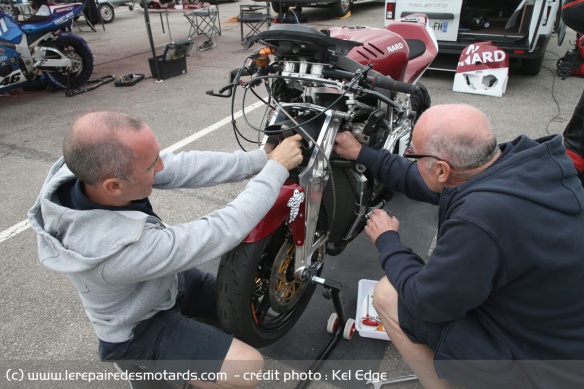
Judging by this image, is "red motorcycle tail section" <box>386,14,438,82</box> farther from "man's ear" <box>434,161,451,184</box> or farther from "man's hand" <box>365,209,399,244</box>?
"man's ear" <box>434,161,451,184</box>

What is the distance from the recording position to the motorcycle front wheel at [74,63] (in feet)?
20.1

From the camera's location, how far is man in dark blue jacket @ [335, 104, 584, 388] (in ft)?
4.01

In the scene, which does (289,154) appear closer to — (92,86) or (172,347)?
(172,347)

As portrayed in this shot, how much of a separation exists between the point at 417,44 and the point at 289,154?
6.61 ft

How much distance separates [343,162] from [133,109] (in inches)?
165

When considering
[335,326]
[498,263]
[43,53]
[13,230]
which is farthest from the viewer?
[43,53]

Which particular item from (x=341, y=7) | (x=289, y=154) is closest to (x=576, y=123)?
(x=289, y=154)

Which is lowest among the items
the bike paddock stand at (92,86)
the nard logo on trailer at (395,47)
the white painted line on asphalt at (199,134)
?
the bike paddock stand at (92,86)

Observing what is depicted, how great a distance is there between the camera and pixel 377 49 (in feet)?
7.19

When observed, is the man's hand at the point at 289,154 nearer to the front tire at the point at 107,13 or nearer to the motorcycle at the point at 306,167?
the motorcycle at the point at 306,167

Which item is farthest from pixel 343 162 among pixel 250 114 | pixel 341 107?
pixel 250 114

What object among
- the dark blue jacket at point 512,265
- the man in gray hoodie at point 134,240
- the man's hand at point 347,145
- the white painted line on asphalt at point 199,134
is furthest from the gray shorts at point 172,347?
the white painted line on asphalt at point 199,134

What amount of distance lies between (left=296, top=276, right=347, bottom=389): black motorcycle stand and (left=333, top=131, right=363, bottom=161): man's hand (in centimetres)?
62

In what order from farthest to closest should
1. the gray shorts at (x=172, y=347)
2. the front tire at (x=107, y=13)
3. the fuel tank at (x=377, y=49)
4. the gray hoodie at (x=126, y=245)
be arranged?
the front tire at (x=107, y=13), the fuel tank at (x=377, y=49), the gray shorts at (x=172, y=347), the gray hoodie at (x=126, y=245)
